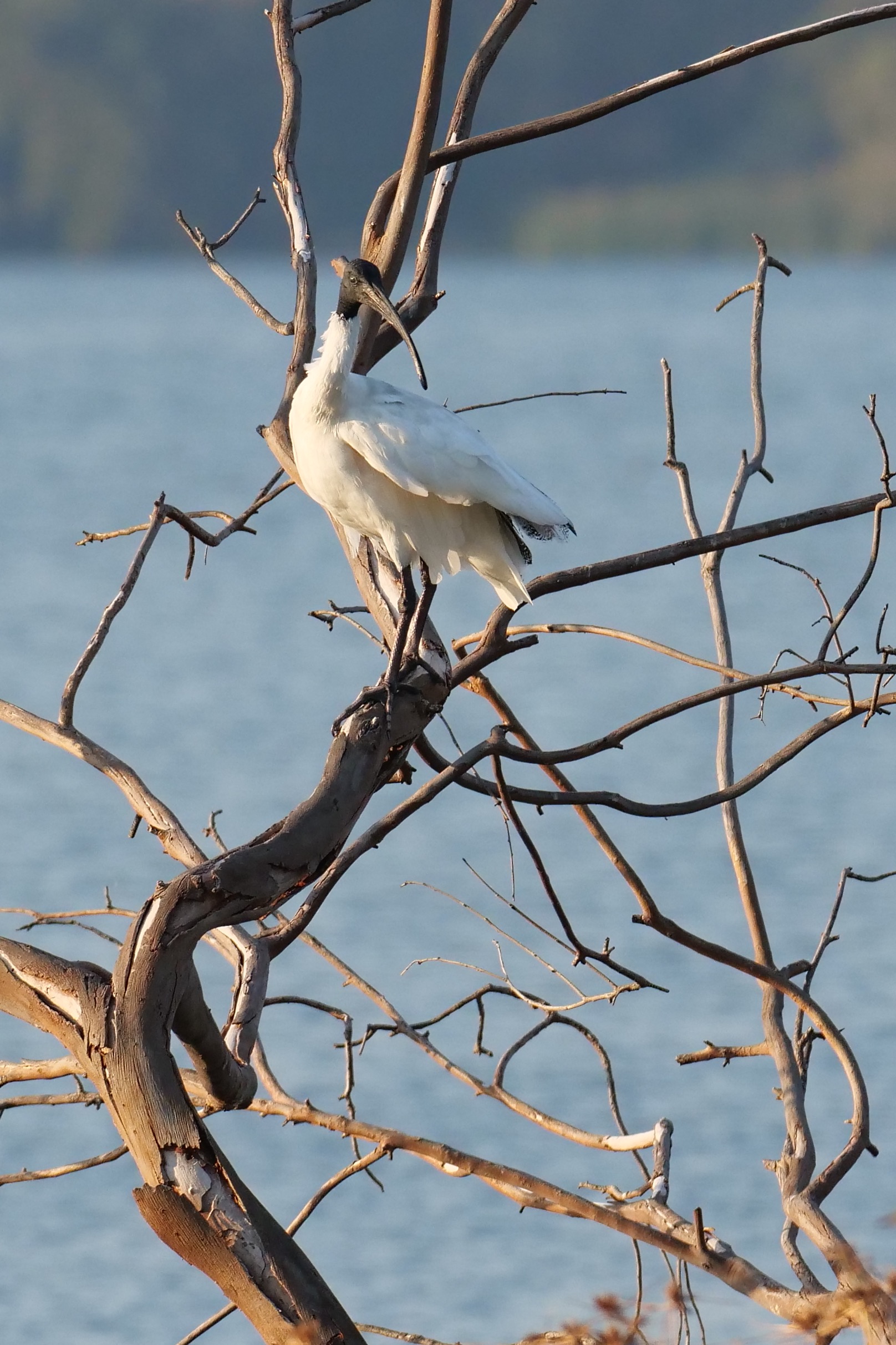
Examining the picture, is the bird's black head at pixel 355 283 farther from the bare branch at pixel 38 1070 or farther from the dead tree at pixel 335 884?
the bare branch at pixel 38 1070

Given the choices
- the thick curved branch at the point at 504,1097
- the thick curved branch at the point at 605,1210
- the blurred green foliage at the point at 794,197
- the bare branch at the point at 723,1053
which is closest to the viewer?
the thick curved branch at the point at 605,1210

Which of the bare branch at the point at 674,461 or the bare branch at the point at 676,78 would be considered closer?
the bare branch at the point at 676,78

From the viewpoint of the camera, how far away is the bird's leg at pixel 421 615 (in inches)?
133

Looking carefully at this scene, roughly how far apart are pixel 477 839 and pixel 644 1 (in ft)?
266

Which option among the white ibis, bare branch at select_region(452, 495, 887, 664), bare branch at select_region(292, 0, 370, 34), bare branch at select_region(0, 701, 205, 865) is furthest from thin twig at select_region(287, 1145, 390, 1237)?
bare branch at select_region(292, 0, 370, 34)

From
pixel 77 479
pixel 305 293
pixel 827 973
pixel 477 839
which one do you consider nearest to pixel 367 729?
pixel 305 293

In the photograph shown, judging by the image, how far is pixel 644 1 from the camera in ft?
284

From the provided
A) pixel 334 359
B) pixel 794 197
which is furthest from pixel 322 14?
pixel 794 197

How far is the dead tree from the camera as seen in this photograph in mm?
2627

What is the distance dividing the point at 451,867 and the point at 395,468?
26.5 feet

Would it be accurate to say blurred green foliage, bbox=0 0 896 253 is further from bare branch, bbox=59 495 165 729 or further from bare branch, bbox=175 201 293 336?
bare branch, bbox=59 495 165 729

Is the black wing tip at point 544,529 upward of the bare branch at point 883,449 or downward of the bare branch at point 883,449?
upward

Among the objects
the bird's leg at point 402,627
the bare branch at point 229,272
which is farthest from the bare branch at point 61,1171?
the bare branch at point 229,272

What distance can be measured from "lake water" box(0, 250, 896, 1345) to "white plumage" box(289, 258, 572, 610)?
4.71ft
